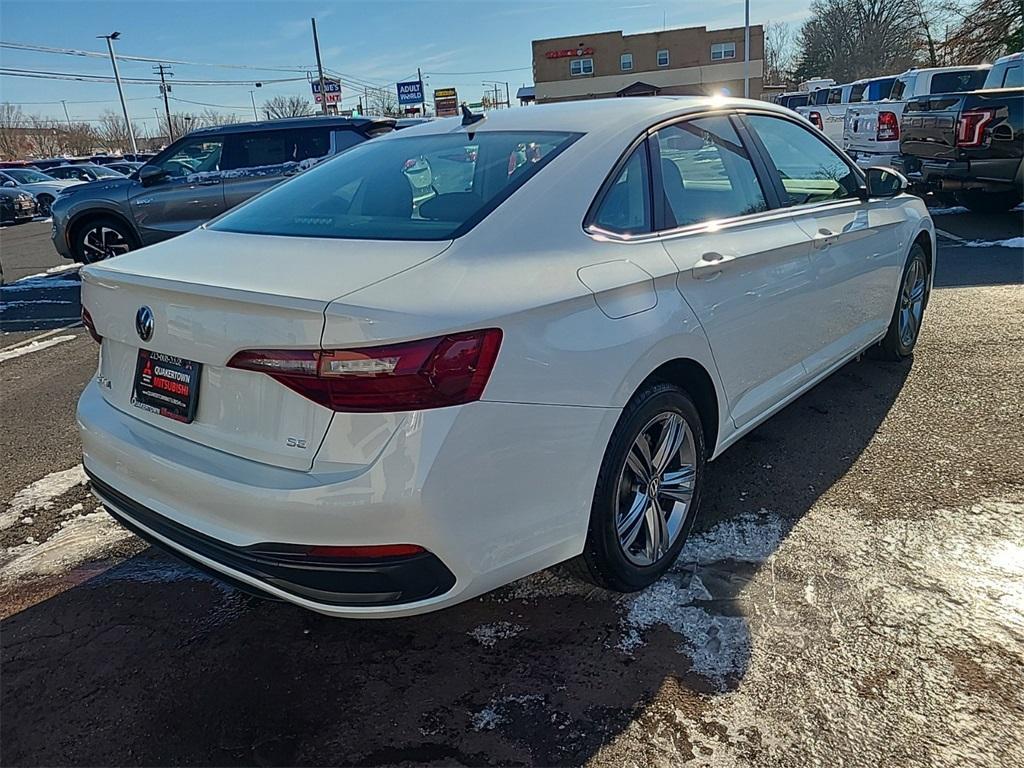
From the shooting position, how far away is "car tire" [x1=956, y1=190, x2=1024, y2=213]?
10.8 m

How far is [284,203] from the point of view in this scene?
9.91ft

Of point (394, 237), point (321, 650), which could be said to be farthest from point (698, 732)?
point (394, 237)

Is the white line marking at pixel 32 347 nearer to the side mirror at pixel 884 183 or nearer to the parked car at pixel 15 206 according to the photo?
the side mirror at pixel 884 183

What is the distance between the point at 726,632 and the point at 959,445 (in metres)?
2.06

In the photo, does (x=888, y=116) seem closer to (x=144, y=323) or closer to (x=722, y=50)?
(x=144, y=323)

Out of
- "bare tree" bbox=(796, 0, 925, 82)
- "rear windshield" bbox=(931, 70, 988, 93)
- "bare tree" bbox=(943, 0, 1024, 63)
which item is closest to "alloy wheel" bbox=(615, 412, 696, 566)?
"rear windshield" bbox=(931, 70, 988, 93)

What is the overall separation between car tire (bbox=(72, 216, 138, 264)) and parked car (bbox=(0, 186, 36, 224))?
45.1 ft

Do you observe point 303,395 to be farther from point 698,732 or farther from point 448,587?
point 698,732

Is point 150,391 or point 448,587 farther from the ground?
point 150,391

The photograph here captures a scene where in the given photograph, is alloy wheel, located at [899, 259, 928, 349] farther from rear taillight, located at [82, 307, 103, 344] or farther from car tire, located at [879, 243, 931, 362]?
rear taillight, located at [82, 307, 103, 344]

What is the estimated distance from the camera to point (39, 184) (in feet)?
77.8

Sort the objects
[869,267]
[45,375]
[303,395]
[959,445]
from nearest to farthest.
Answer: [303,395], [959,445], [869,267], [45,375]

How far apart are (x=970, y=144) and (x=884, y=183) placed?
21.9 ft

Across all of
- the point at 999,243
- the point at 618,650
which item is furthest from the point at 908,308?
the point at 999,243
